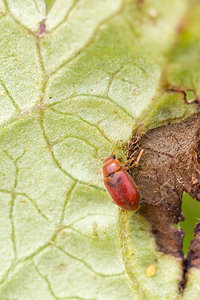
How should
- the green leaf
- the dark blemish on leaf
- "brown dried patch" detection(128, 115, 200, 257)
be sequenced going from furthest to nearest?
"brown dried patch" detection(128, 115, 200, 257)
the green leaf
the dark blemish on leaf

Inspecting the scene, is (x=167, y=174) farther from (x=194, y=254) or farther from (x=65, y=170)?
(x=65, y=170)

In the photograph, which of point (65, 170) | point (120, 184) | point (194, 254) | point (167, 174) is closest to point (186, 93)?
point (167, 174)

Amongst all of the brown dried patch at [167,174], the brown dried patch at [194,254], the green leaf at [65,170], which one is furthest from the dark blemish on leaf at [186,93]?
the brown dried patch at [194,254]

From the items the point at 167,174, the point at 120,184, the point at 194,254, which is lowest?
the point at 194,254

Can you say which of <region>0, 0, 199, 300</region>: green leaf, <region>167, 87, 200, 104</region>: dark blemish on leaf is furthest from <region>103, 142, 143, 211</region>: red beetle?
<region>167, 87, 200, 104</region>: dark blemish on leaf

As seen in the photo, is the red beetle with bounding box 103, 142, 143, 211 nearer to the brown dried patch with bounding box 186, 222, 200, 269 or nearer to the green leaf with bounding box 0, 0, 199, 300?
the green leaf with bounding box 0, 0, 199, 300

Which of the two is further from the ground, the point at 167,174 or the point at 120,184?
the point at 120,184
